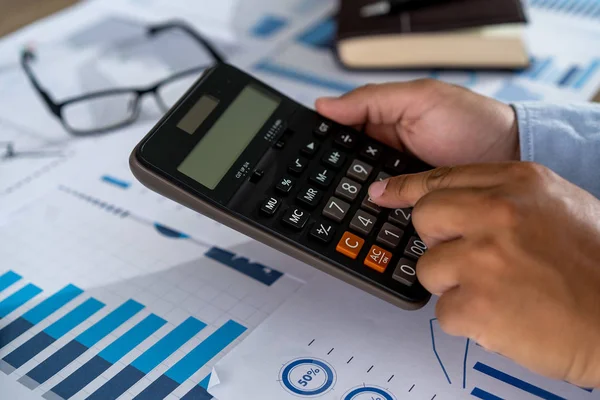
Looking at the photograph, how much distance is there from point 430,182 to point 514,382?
4.8 inches

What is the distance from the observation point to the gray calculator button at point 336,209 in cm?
43

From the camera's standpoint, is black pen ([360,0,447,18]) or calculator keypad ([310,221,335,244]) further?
black pen ([360,0,447,18])

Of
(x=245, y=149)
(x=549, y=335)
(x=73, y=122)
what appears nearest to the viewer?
(x=549, y=335)

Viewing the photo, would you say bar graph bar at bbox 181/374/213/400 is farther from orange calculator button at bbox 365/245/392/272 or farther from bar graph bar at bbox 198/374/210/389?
orange calculator button at bbox 365/245/392/272

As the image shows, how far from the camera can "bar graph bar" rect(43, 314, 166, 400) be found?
1.27 ft

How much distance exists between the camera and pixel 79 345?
413 mm

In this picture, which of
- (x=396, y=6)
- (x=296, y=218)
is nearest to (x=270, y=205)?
(x=296, y=218)

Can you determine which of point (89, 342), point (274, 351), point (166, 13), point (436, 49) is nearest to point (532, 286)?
point (274, 351)

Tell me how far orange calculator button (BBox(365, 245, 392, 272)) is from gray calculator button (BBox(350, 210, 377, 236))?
0.04 feet

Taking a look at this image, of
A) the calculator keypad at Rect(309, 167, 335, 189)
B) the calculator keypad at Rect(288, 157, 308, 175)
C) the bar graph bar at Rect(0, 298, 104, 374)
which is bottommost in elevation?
A: the bar graph bar at Rect(0, 298, 104, 374)

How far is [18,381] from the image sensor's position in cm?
39

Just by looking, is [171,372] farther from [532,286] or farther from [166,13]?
[166,13]

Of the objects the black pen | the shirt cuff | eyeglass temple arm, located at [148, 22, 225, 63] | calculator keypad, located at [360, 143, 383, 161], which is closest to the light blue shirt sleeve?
the shirt cuff

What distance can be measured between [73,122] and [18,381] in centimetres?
29
